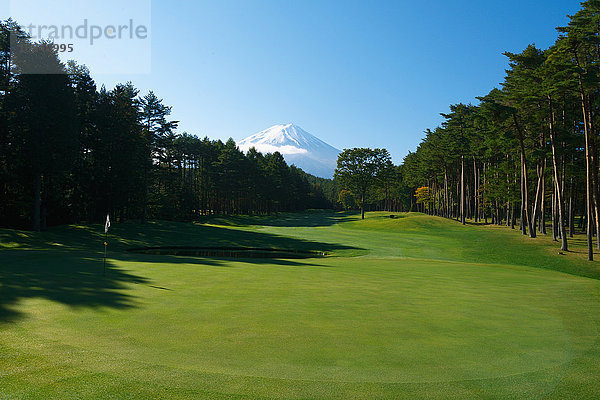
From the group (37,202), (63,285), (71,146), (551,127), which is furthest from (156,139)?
(551,127)

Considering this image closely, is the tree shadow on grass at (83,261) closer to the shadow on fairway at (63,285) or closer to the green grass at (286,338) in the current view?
the shadow on fairway at (63,285)

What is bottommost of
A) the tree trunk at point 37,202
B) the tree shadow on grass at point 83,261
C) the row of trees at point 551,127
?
the tree shadow on grass at point 83,261

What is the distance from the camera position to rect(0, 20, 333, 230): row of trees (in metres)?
34.9

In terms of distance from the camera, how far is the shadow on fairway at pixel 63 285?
358 inches

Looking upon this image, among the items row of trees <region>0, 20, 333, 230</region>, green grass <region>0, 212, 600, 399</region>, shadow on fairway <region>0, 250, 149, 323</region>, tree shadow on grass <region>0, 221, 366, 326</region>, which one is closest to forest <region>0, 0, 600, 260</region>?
row of trees <region>0, 20, 333, 230</region>

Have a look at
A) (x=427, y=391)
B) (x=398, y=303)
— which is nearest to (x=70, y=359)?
(x=427, y=391)

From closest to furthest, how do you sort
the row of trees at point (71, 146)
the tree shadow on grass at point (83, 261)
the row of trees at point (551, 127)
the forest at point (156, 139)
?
the tree shadow on grass at point (83, 261) < the row of trees at point (551, 127) < the forest at point (156, 139) < the row of trees at point (71, 146)

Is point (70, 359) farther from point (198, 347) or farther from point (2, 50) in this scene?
point (2, 50)

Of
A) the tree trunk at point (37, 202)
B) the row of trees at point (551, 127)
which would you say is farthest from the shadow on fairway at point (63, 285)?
the row of trees at point (551, 127)

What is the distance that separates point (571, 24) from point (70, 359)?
3513 centimetres

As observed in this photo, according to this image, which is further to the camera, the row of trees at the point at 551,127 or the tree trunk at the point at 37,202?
the tree trunk at the point at 37,202

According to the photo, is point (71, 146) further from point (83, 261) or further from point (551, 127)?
point (551, 127)

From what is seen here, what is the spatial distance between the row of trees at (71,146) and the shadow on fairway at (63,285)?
940 inches

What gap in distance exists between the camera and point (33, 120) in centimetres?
3459
